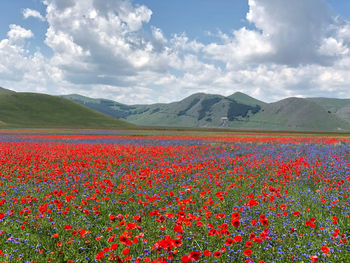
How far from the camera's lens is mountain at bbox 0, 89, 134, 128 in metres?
157

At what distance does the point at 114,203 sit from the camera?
8.16m

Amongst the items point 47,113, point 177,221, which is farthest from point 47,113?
point 177,221

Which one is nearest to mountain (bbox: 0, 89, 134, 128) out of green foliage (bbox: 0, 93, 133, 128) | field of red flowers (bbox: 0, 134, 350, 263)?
green foliage (bbox: 0, 93, 133, 128)

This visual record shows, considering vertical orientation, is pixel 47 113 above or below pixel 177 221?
above

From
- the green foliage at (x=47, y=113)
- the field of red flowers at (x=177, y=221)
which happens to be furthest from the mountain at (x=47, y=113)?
the field of red flowers at (x=177, y=221)

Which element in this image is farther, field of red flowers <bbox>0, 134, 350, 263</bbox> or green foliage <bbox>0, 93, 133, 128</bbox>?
green foliage <bbox>0, 93, 133, 128</bbox>

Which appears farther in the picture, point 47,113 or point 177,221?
point 47,113

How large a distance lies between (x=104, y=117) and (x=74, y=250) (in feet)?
636

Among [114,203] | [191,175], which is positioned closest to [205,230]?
[114,203]

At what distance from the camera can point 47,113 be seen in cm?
17575

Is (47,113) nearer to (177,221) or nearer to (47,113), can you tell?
(47,113)

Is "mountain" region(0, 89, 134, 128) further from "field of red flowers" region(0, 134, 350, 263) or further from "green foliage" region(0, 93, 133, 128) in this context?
"field of red flowers" region(0, 134, 350, 263)

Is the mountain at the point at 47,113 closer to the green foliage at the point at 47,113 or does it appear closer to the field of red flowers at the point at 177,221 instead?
the green foliage at the point at 47,113

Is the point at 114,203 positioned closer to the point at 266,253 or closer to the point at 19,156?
the point at 266,253
